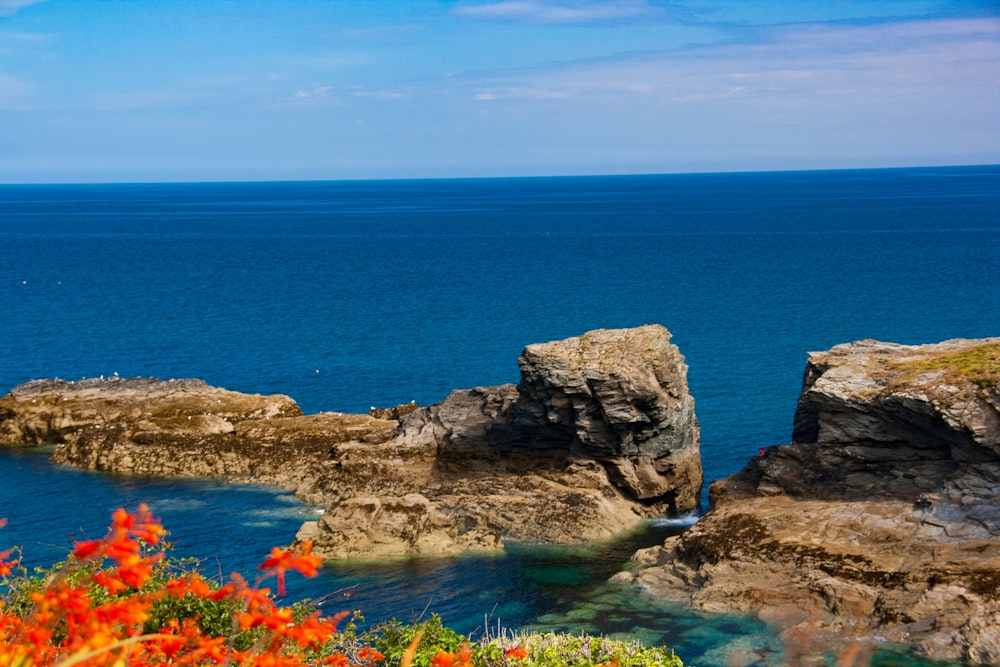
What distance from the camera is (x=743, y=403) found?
197 ft

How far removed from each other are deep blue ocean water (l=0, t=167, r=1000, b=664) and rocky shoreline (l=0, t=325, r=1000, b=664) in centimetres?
198

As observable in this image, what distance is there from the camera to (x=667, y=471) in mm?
44531

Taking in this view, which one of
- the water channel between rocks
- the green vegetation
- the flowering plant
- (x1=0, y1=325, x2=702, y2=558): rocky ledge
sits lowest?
the water channel between rocks

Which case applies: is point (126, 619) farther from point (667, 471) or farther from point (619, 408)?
point (667, 471)

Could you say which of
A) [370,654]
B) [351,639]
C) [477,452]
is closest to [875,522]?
[477,452]

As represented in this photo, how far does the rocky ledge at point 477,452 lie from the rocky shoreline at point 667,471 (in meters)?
0.09

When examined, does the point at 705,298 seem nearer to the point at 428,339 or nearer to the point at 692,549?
the point at 428,339

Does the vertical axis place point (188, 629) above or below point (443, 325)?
above

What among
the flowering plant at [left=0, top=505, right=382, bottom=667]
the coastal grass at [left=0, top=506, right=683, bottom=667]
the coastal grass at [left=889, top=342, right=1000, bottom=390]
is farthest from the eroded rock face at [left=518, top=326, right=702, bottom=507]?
the flowering plant at [left=0, top=505, right=382, bottom=667]

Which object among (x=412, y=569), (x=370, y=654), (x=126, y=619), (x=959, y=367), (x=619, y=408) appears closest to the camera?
(x=126, y=619)

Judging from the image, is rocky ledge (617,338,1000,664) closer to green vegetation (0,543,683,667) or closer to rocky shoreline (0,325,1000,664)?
rocky shoreline (0,325,1000,664)

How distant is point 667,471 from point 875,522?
10.6 meters

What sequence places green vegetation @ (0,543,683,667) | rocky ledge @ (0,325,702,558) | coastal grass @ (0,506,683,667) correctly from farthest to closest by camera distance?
1. rocky ledge @ (0,325,702,558)
2. green vegetation @ (0,543,683,667)
3. coastal grass @ (0,506,683,667)

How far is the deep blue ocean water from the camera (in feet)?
126
